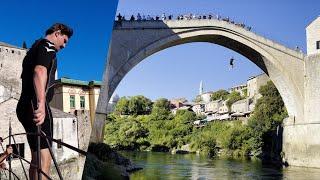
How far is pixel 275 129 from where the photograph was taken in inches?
739

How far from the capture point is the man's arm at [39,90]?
26.8 inches

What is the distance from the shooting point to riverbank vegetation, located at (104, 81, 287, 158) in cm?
188

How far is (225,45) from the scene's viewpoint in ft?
54.9

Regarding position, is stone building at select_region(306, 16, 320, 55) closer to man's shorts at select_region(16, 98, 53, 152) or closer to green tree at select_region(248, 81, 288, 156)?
green tree at select_region(248, 81, 288, 156)

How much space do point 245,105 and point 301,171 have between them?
652 inches

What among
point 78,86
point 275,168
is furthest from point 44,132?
point 275,168

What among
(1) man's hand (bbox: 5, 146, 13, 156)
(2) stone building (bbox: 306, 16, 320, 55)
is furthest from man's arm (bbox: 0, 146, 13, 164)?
(2) stone building (bbox: 306, 16, 320, 55)

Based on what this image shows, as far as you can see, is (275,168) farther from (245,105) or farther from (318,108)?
(245,105)

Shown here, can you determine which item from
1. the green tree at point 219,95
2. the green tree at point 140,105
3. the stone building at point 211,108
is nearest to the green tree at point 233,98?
the green tree at point 219,95

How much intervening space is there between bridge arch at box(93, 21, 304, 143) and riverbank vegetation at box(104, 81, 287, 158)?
5.02 feet

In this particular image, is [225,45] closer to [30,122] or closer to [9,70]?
[9,70]

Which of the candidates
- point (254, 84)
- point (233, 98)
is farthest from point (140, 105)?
point (233, 98)

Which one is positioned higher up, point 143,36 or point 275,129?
point 143,36

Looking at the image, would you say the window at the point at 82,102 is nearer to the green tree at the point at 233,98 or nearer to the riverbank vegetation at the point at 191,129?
the riverbank vegetation at the point at 191,129
